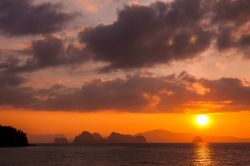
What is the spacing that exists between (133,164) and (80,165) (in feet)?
54.0

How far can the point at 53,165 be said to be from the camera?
11331 cm

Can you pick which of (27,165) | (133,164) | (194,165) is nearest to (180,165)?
(194,165)

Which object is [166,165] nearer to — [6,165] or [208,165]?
[208,165]

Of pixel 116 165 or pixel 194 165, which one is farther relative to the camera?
pixel 194 165

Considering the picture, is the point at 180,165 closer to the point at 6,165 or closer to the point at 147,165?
the point at 147,165

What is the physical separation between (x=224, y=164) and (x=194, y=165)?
420 inches

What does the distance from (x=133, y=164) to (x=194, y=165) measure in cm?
1960

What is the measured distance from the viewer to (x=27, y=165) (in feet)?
371

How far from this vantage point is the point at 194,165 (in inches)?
4771

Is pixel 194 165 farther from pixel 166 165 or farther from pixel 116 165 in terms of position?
pixel 116 165

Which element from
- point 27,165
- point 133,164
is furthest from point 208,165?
point 27,165

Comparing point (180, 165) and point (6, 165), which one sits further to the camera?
point (180, 165)

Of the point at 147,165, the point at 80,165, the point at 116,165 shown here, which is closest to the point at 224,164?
the point at 147,165

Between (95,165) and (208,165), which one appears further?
(208,165)
